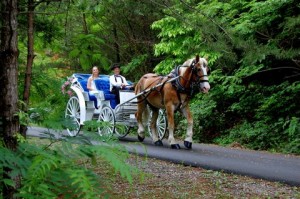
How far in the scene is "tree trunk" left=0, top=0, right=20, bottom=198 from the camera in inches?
104

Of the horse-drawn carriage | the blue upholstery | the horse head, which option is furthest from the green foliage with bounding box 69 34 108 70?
the blue upholstery

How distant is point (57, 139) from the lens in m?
2.48

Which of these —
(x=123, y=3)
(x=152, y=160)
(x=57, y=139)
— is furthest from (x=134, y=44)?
(x=57, y=139)

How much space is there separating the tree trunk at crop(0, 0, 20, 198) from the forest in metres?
1.70

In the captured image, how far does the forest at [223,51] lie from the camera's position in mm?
5355

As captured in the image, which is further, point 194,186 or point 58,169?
point 194,186

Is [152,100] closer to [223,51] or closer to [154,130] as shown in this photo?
[154,130]

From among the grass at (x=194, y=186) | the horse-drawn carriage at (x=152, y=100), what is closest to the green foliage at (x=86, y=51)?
the grass at (x=194, y=186)

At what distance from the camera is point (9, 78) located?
Result: 2.67 m

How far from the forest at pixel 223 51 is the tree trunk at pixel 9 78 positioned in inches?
67.1

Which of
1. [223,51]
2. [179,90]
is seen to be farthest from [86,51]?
[179,90]

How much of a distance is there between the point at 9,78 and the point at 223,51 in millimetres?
3496

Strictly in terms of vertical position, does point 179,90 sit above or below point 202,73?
below

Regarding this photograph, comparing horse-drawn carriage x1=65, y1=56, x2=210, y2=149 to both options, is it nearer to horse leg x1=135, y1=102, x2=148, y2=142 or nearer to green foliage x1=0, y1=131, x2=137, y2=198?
horse leg x1=135, y1=102, x2=148, y2=142
